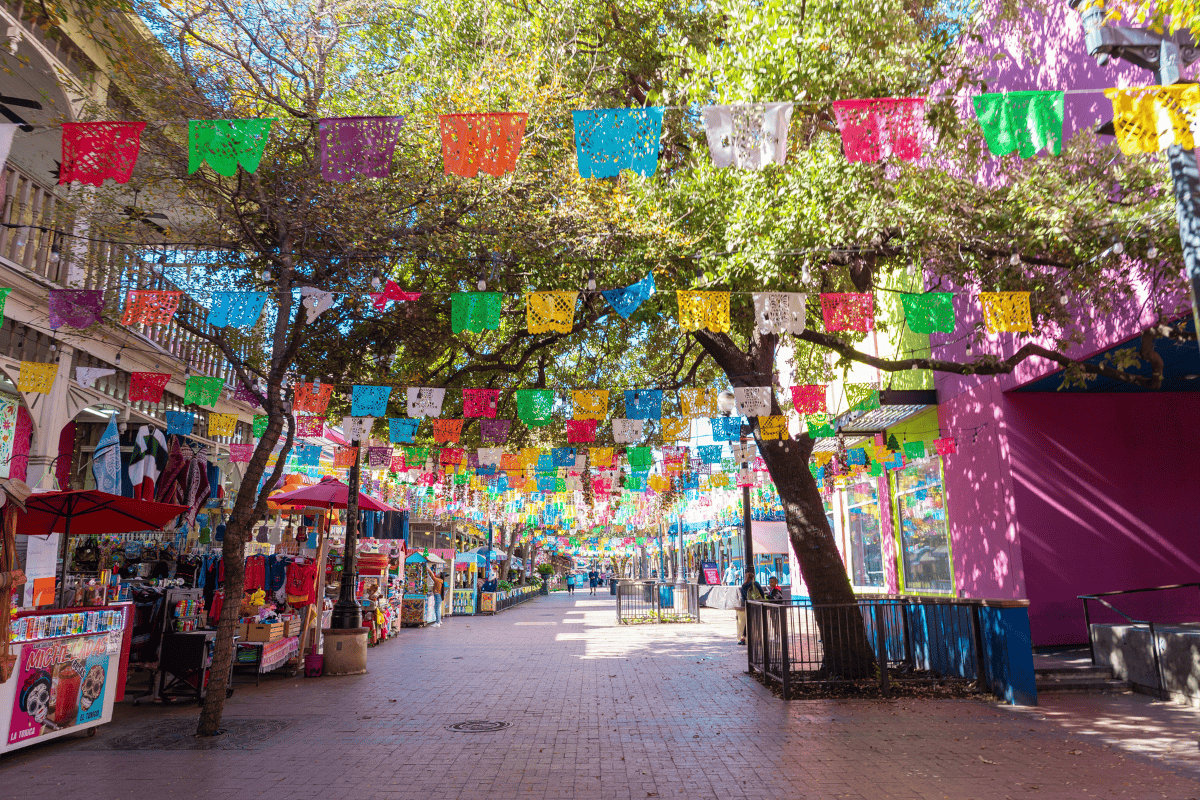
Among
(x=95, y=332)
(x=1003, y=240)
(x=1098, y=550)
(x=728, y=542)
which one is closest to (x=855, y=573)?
(x=1098, y=550)

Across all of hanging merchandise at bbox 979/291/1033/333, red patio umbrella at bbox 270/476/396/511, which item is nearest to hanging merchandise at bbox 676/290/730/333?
hanging merchandise at bbox 979/291/1033/333

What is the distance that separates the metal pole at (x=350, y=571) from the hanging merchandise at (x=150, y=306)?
175 inches

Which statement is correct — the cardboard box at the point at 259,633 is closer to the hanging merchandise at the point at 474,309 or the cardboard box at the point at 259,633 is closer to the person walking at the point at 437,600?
the hanging merchandise at the point at 474,309

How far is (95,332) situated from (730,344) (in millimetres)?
10249

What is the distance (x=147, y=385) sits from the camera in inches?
479

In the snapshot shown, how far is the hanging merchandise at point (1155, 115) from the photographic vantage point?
19.5 feet

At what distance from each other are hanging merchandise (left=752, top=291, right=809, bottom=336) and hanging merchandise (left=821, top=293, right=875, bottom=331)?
388 millimetres

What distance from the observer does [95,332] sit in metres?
11.7

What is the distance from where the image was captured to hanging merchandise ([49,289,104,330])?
9.85 meters

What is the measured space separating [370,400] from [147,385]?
11.7 feet

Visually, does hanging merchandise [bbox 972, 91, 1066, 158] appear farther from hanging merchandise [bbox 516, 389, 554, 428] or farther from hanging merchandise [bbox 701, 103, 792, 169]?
hanging merchandise [bbox 516, 389, 554, 428]

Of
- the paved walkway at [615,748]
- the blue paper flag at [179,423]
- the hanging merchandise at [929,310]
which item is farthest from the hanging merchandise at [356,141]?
the blue paper flag at [179,423]

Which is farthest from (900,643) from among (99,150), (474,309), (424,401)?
(99,150)

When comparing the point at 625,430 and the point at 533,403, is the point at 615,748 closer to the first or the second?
the point at 533,403
